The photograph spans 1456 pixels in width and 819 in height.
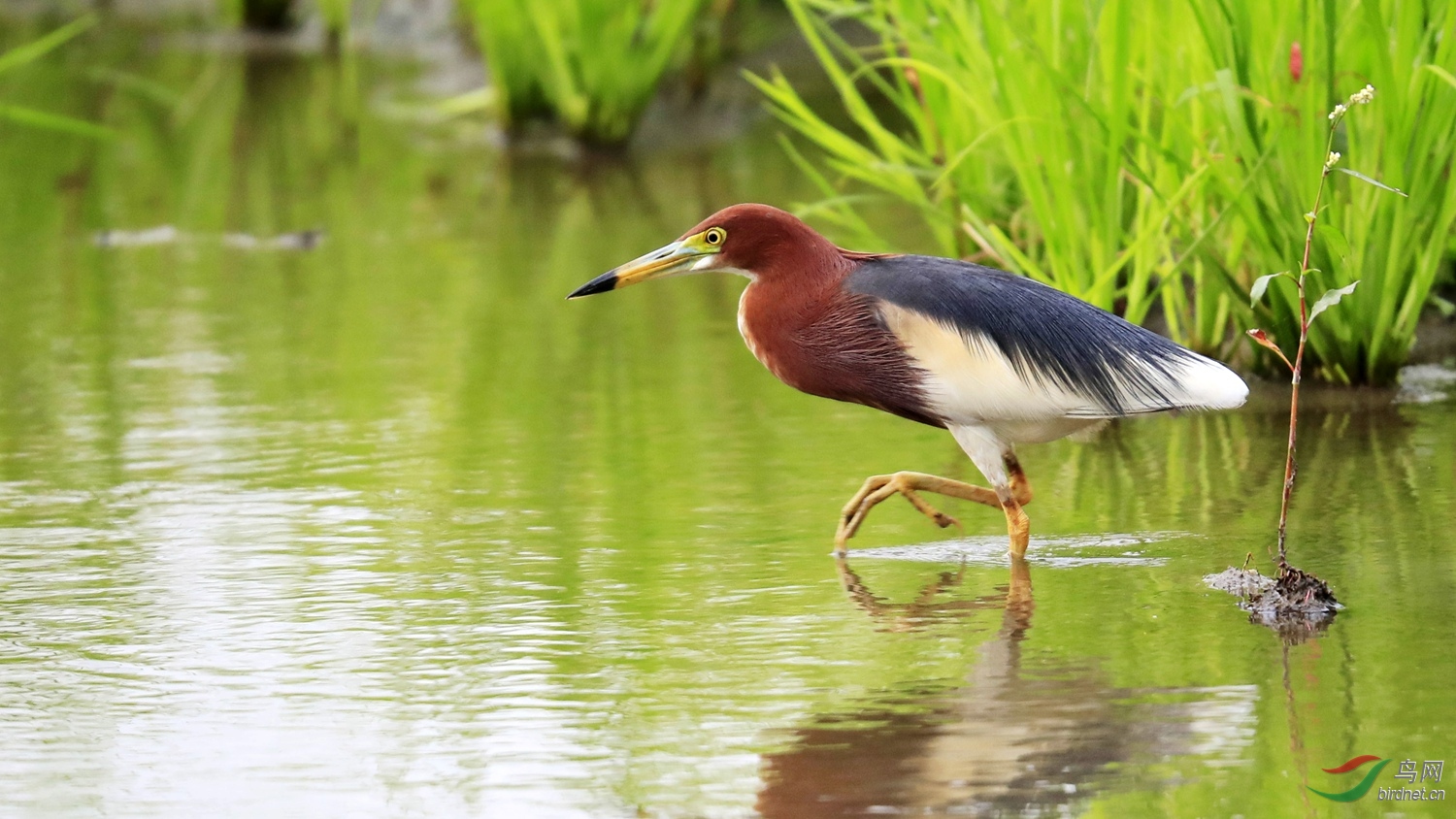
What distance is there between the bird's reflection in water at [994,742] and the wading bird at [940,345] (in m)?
0.78

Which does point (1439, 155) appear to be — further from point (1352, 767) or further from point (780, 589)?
point (1352, 767)

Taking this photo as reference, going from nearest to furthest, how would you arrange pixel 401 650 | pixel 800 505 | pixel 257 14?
pixel 401 650 < pixel 800 505 < pixel 257 14

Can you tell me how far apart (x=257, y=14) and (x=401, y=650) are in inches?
540

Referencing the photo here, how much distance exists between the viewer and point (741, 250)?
16.6 feet

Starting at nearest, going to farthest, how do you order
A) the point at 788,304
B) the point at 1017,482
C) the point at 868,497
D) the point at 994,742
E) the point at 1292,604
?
the point at 994,742 < the point at 1292,604 < the point at 788,304 < the point at 868,497 < the point at 1017,482

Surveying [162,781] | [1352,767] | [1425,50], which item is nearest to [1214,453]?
[1425,50]

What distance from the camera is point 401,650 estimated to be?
452 cm

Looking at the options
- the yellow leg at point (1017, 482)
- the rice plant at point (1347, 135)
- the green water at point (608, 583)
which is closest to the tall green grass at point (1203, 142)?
the rice plant at point (1347, 135)

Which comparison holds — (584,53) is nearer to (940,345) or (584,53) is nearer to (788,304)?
(788,304)

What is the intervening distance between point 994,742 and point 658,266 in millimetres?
1665

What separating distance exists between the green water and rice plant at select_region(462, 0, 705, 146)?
9.84ft

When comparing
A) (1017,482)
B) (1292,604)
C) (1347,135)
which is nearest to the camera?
(1292,604)

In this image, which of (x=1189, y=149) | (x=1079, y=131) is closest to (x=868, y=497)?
(x=1079, y=131)

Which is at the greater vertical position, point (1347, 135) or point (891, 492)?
point (1347, 135)
